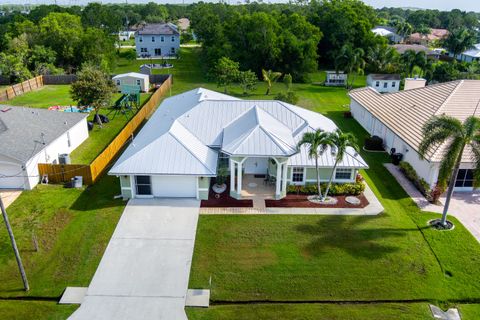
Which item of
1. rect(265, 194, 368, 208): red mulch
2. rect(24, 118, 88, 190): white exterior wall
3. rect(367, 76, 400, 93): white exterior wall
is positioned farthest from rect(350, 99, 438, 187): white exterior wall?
rect(24, 118, 88, 190): white exterior wall

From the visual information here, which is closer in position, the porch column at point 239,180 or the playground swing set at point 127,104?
the porch column at point 239,180

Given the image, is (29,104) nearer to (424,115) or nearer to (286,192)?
(286,192)

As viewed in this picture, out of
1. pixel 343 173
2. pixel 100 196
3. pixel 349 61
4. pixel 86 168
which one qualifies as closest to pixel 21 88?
pixel 86 168

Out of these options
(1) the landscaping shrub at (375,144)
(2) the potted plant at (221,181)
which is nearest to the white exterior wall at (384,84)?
(1) the landscaping shrub at (375,144)

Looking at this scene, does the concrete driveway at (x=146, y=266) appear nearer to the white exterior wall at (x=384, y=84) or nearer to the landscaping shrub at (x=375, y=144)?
the landscaping shrub at (x=375, y=144)

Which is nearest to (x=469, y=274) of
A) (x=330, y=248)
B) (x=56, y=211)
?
(x=330, y=248)
